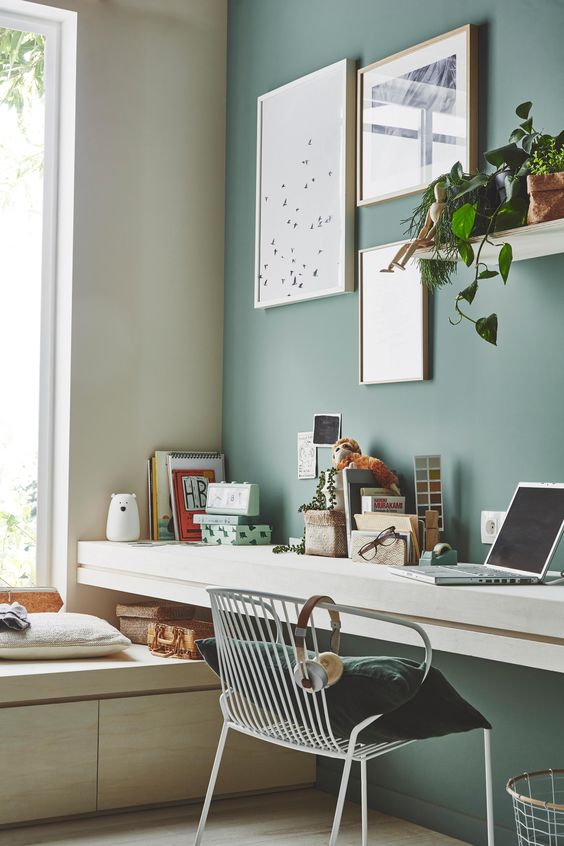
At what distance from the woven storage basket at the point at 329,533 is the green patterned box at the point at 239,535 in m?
0.47

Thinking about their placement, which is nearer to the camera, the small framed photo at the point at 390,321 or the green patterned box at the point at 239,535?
the small framed photo at the point at 390,321

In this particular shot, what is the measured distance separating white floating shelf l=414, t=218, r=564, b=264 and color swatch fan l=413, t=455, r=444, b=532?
585mm

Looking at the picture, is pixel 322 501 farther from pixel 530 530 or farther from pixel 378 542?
pixel 530 530

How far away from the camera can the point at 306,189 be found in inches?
142

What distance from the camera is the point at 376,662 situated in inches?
86.5

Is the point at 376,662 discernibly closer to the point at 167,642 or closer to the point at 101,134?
the point at 167,642

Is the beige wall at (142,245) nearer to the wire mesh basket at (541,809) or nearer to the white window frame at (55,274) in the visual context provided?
the white window frame at (55,274)

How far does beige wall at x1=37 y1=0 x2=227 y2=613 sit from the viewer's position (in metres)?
3.83

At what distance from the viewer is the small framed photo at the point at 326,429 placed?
345cm

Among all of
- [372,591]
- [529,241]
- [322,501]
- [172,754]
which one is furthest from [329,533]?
[529,241]

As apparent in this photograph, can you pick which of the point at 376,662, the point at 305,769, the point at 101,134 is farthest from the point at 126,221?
the point at 376,662

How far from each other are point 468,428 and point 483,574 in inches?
25.9

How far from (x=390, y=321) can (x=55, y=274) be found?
4.47ft

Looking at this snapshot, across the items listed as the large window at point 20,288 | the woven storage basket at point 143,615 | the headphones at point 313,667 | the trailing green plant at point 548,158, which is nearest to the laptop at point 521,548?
the headphones at point 313,667
